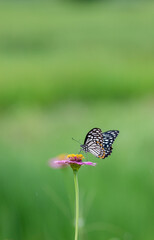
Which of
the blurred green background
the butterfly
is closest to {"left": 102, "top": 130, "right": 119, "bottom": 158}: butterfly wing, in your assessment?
the butterfly

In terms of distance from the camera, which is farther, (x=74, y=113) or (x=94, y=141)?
(x=74, y=113)

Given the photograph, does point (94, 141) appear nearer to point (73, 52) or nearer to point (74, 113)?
point (74, 113)

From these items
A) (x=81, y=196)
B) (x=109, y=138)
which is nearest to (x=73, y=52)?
(x=81, y=196)

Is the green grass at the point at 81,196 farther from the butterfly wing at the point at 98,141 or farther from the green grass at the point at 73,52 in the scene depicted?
the green grass at the point at 73,52

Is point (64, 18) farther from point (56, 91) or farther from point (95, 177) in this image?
point (95, 177)

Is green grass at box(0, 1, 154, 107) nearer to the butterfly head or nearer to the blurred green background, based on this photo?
the blurred green background

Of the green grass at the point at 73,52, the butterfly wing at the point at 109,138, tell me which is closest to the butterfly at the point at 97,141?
the butterfly wing at the point at 109,138
